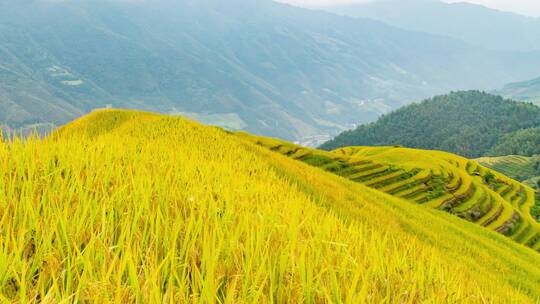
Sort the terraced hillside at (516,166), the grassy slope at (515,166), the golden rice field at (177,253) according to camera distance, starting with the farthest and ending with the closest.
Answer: the grassy slope at (515,166) → the terraced hillside at (516,166) → the golden rice field at (177,253)

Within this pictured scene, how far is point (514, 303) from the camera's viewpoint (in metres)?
3.68

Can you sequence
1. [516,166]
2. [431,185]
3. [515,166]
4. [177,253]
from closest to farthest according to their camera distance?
[177,253] → [431,185] → [516,166] → [515,166]

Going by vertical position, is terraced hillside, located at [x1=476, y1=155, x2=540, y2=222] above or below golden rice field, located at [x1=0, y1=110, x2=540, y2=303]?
above

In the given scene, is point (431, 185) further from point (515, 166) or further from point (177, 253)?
point (515, 166)

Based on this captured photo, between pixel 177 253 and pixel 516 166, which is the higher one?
pixel 516 166

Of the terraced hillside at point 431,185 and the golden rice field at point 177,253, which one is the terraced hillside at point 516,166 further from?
the golden rice field at point 177,253

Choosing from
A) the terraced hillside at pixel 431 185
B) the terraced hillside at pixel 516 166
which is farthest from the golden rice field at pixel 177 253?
the terraced hillside at pixel 516 166

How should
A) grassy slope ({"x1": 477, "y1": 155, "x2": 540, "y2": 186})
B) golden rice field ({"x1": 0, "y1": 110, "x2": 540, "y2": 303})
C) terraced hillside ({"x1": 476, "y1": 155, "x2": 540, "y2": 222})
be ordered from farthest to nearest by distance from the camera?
grassy slope ({"x1": 477, "y1": 155, "x2": 540, "y2": 186}) < terraced hillside ({"x1": 476, "y1": 155, "x2": 540, "y2": 222}) < golden rice field ({"x1": 0, "y1": 110, "x2": 540, "y2": 303})

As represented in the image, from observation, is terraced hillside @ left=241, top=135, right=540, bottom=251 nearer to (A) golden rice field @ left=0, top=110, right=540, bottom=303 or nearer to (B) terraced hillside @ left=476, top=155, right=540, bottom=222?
(A) golden rice field @ left=0, top=110, right=540, bottom=303

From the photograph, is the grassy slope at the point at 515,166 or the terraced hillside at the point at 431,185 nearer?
the terraced hillside at the point at 431,185

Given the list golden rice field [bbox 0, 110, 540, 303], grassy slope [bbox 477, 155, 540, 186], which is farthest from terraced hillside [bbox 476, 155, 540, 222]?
golden rice field [bbox 0, 110, 540, 303]

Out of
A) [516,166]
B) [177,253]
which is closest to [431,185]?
[177,253]

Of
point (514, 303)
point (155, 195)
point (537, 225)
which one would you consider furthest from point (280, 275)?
point (537, 225)

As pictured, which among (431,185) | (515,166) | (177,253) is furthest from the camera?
(515,166)
